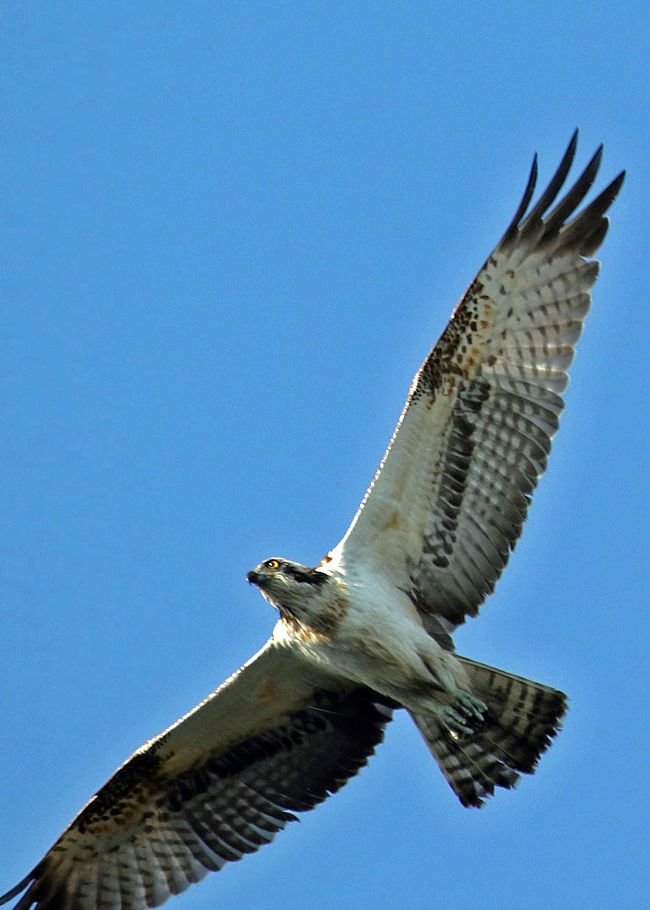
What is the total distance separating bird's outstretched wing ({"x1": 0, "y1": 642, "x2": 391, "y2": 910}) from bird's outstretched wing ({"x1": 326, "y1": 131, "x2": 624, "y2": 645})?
3.58ft

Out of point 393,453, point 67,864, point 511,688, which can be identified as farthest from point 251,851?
point 393,453

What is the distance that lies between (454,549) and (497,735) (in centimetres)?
129

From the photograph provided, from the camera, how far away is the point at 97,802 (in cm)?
1155

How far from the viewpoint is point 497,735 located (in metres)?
10.8

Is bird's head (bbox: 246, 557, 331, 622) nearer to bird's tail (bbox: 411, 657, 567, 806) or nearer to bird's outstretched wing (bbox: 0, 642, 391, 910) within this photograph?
bird's outstretched wing (bbox: 0, 642, 391, 910)

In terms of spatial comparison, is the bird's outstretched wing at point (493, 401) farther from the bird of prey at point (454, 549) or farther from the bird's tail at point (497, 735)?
the bird's tail at point (497, 735)

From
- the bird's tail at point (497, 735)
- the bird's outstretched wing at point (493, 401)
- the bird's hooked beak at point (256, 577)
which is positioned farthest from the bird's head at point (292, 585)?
the bird's tail at point (497, 735)

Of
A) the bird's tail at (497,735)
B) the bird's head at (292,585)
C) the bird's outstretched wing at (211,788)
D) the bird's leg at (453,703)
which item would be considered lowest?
the bird's tail at (497,735)

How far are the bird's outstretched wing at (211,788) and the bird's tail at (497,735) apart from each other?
0.74m

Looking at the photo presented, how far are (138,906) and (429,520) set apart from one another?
346 centimetres

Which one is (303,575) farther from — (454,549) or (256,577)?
(454,549)

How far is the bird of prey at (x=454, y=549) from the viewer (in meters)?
10.7

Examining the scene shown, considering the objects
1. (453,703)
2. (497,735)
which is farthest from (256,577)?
(497,735)

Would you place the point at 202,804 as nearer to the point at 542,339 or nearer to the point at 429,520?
the point at 429,520
